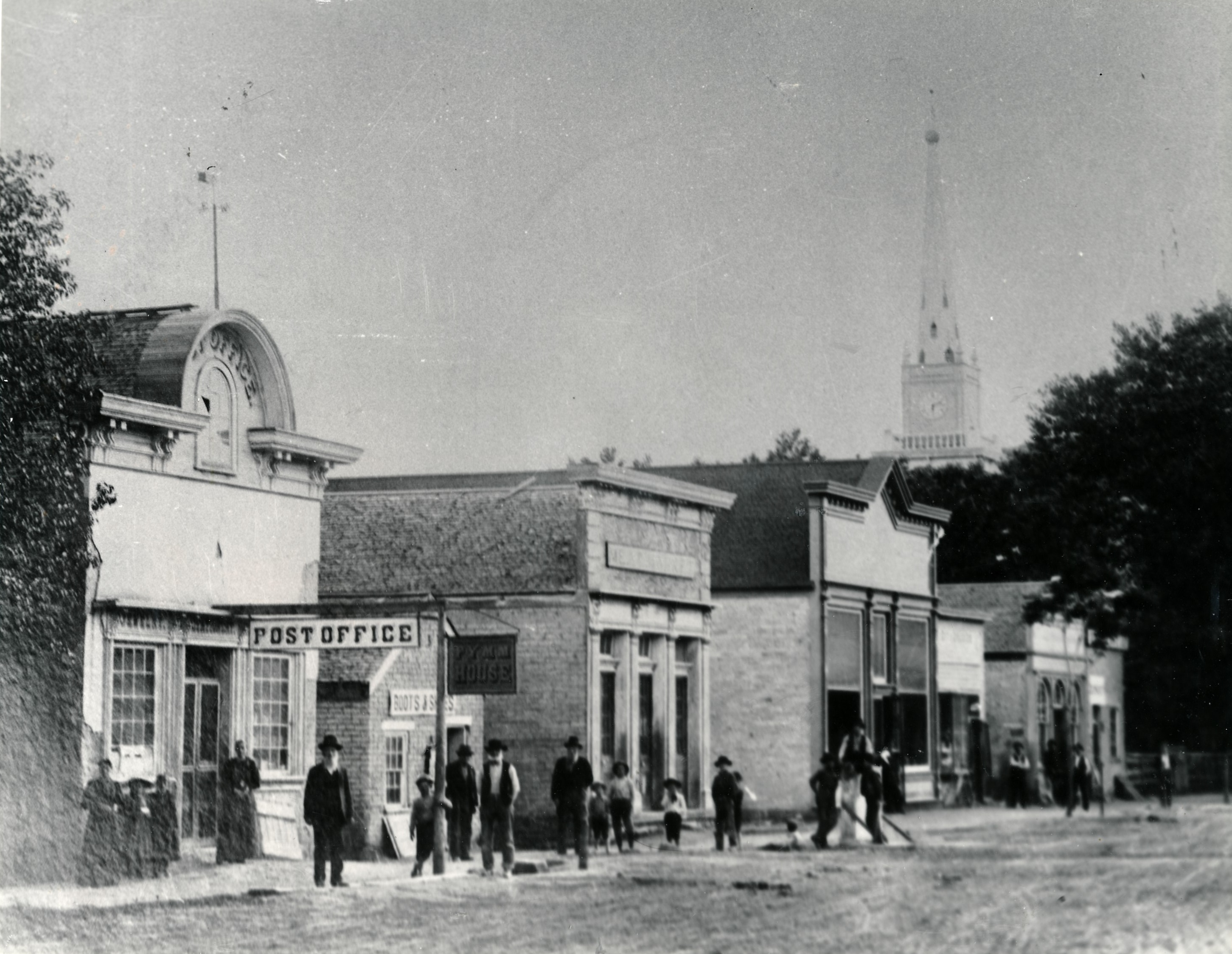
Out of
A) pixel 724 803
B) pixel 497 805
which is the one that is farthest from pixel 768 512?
pixel 497 805

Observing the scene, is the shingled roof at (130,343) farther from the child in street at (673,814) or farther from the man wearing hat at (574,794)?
the child in street at (673,814)

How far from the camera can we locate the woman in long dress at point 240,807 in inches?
930

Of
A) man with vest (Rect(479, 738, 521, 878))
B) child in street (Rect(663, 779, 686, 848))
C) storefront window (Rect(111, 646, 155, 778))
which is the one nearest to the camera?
storefront window (Rect(111, 646, 155, 778))

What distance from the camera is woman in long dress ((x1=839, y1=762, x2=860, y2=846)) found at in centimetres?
3006

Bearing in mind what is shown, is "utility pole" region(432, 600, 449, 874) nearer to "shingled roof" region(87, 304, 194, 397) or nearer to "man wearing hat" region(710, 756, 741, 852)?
"shingled roof" region(87, 304, 194, 397)

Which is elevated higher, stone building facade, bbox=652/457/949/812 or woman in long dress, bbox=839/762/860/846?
stone building facade, bbox=652/457/949/812

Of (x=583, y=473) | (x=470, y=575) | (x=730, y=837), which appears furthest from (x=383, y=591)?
(x=730, y=837)

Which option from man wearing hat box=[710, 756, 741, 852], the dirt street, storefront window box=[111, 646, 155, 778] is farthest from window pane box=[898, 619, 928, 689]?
storefront window box=[111, 646, 155, 778]

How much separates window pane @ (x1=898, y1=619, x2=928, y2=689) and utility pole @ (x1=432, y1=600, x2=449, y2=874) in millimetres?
21501

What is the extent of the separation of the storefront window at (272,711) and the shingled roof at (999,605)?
27002 mm

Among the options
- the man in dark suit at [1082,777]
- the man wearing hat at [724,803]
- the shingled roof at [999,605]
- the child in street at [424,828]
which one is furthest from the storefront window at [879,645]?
the child in street at [424,828]

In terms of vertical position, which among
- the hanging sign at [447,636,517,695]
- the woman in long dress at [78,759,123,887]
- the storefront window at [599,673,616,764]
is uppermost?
the hanging sign at [447,636,517,695]

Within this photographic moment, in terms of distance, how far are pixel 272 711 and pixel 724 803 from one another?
7.30m

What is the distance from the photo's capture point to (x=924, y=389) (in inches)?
1032
